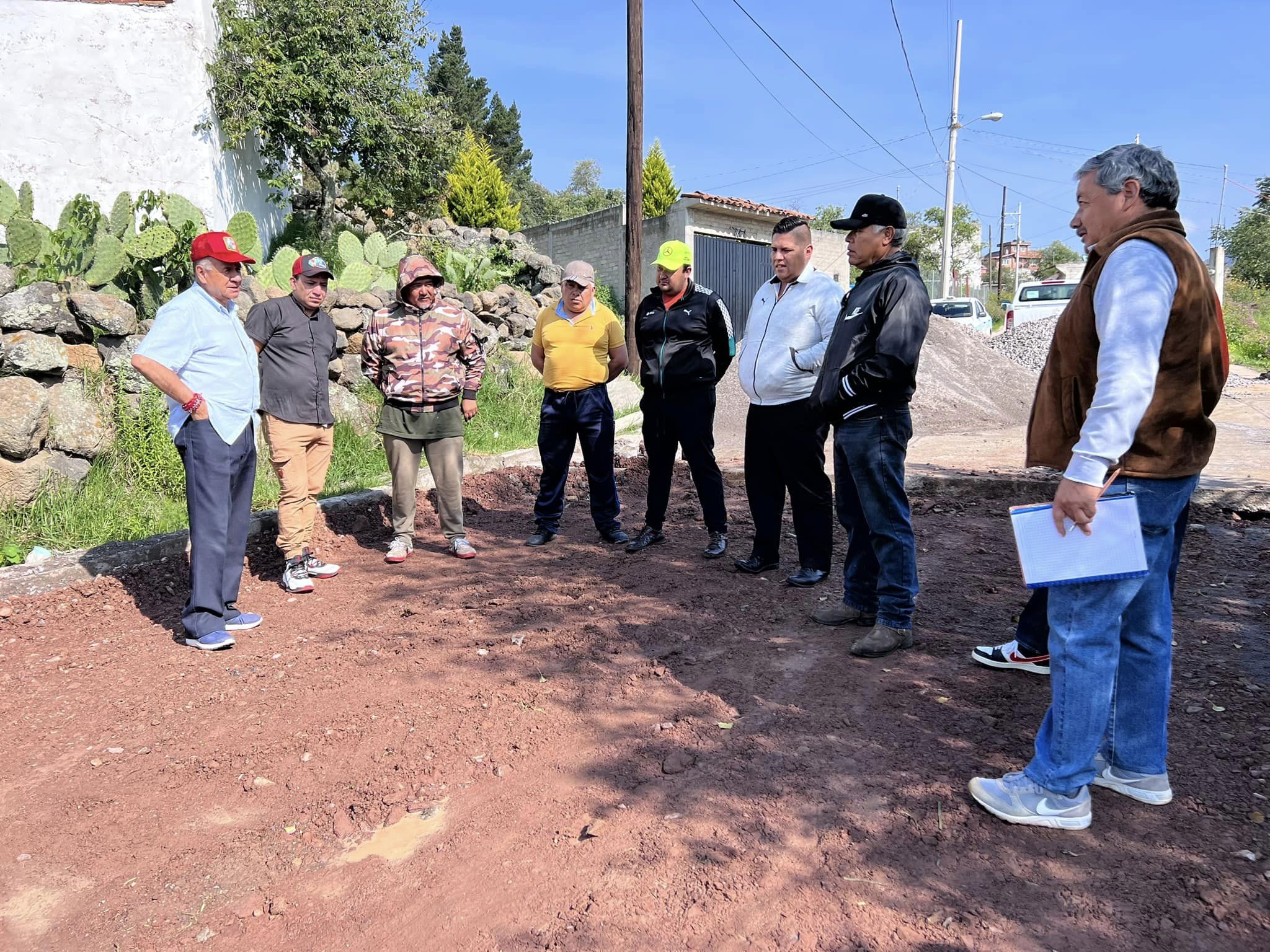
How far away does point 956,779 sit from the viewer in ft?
9.23

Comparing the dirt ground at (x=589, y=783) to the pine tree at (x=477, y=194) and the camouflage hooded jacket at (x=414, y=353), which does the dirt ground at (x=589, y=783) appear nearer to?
the camouflage hooded jacket at (x=414, y=353)

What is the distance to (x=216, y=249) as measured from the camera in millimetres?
4164

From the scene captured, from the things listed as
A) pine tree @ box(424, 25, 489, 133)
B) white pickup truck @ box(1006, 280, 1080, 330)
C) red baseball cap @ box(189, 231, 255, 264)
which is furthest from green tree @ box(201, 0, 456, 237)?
pine tree @ box(424, 25, 489, 133)

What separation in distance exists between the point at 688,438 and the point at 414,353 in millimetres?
1838

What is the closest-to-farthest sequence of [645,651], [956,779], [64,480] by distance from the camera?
1. [956,779]
2. [645,651]
3. [64,480]

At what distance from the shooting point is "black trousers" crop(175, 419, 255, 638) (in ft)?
13.7

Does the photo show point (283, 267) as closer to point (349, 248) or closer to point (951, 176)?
point (349, 248)

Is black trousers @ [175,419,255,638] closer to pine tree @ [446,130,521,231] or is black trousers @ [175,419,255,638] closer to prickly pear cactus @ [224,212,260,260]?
prickly pear cactus @ [224,212,260,260]

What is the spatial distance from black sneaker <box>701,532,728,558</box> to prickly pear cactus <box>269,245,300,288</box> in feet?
17.2

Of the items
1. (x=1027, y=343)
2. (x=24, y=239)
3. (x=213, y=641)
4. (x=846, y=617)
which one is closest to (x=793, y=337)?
(x=846, y=617)

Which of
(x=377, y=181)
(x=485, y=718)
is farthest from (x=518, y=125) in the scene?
(x=485, y=718)

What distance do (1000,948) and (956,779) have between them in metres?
0.77

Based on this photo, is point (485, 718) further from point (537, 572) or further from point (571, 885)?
point (537, 572)

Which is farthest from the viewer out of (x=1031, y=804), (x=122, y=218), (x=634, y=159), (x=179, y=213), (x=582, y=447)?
(x=634, y=159)
